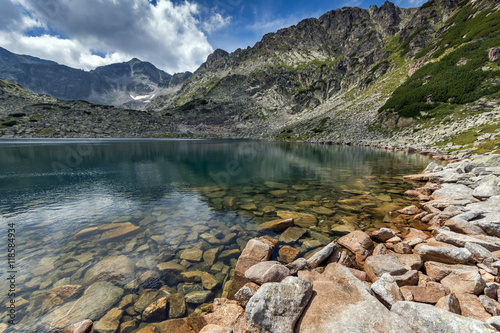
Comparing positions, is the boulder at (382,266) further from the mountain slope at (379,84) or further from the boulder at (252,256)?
the mountain slope at (379,84)

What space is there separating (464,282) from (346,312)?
4005 millimetres

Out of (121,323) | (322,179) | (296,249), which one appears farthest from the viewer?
(322,179)

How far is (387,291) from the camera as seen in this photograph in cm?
536

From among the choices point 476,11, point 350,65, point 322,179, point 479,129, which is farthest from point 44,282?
point 350,65

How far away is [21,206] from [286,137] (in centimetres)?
11992

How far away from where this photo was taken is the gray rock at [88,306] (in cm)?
627

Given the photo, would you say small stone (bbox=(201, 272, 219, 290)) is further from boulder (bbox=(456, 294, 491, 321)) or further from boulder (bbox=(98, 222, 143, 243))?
boulder (bbox=(456, 294, 491, 321))

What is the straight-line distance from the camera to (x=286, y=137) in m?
126

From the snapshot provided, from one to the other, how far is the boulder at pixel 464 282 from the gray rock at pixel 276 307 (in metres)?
4.48

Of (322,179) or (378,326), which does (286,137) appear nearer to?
(322,179)

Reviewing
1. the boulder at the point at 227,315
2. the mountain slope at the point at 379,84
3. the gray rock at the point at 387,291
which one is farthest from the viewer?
the mountain slope at the point at 379,84

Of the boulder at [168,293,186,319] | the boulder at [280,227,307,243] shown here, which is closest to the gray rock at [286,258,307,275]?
the boulder at [280,227,307,243]

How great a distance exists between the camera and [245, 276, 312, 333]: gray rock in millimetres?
4777

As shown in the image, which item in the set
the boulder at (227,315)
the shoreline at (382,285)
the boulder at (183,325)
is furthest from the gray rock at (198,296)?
the boulder at (183,325)
